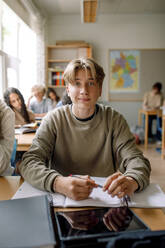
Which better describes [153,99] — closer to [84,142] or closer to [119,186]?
[84,142]

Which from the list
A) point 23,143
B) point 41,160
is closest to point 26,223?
point 41,160

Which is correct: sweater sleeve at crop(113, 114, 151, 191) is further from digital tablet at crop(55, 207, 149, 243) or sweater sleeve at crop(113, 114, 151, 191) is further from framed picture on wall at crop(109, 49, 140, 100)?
framed picture on wall at crop(109, 49, 140, 100)

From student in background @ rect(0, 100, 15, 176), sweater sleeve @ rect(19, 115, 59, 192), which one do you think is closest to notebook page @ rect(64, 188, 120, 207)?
sweater sleeve @ rect(19, 115, 59, 192)

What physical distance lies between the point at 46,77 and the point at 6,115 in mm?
4491

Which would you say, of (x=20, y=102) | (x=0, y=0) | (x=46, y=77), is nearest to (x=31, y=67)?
(x=46, y=77)

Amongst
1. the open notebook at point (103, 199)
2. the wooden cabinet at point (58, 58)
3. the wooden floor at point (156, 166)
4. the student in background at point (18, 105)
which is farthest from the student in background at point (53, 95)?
the open notebook at point (103, 199)

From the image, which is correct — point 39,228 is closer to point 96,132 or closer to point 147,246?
→ point 147,246

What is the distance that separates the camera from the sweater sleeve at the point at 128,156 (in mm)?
920

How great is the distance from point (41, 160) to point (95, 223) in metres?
0.50

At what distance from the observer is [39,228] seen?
59 cm

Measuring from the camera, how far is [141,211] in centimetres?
74

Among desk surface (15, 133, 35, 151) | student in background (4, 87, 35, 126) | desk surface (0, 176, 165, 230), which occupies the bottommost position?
desk surface (15, 133, 35, 151)

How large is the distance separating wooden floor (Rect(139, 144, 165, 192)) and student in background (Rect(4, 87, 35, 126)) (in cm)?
193

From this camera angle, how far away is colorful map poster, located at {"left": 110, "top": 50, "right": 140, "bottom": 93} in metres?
5.77
